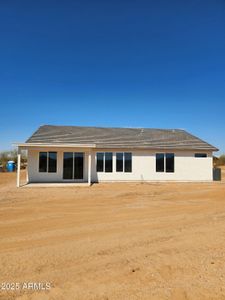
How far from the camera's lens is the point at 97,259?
475 cm

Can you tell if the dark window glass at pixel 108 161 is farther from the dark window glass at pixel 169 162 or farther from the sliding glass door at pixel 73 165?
the dark window glass at pixel 169 162

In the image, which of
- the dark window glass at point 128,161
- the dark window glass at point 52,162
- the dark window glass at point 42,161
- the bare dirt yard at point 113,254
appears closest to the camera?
the bare dirt yard at point 113,254

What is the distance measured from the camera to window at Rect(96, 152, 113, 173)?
786 inches

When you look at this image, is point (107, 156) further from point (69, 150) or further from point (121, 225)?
point (121, 225)

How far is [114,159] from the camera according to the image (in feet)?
66.0

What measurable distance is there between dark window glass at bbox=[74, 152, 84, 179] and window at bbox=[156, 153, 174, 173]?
20.3 ft

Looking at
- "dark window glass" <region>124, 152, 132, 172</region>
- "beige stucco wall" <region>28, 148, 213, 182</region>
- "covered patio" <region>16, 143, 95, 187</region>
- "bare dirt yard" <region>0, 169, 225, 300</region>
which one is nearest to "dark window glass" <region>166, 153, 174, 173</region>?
"beige stucco wall" <region>28, 148, 213, 182</region>

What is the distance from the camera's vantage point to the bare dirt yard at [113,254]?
3.68 m

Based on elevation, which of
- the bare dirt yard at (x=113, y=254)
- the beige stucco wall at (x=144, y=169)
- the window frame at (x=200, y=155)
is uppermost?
the window frame at (x=200, y=155)

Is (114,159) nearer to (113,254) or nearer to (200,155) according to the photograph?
(200,155)

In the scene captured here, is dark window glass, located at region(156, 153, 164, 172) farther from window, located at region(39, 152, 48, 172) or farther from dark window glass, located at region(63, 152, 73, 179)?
window, located at region(39, 152, 48, 172)

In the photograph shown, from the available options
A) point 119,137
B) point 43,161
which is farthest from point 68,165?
point 119,137

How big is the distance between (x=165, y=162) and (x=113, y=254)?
53.8 ft

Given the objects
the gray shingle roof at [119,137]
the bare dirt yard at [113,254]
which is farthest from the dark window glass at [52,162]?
the bare dirt yard at [113,254]
